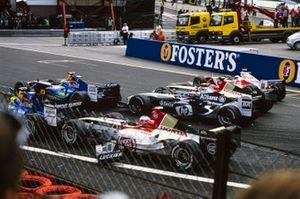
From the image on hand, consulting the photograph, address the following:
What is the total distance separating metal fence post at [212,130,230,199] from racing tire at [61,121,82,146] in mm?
5808

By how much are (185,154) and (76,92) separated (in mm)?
6186

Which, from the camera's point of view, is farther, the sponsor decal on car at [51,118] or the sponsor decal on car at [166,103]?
the sponsor decal on car at [166,103]

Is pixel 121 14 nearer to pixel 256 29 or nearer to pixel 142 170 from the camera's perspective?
pixel 256 29

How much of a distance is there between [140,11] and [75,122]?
44.2 m

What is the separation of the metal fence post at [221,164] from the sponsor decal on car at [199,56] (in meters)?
19.2

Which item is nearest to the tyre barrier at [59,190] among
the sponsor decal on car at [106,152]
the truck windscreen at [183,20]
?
the sponsor decal on car at [106,152]

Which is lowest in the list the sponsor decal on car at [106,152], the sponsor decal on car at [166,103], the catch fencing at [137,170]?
the sponsor decal on car at [166,103]

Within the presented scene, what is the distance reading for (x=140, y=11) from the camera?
52562mm

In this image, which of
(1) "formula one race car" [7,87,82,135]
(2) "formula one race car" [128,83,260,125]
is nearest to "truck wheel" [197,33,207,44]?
(2) "formula one race car" [128,83,260,125]

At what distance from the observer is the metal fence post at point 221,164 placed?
3.24m

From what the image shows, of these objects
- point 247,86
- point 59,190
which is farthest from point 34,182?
point 247,86

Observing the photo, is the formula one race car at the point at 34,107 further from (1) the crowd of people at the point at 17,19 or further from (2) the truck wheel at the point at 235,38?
(1) the crowd of people at the point at 17,19

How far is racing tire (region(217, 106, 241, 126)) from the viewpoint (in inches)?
486

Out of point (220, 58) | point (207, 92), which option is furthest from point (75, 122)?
point (220, 58)
